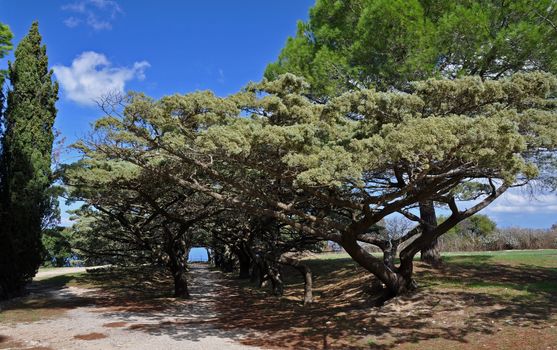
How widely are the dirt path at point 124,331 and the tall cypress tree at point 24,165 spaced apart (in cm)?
255

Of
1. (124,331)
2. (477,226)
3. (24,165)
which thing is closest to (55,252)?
(24,165)

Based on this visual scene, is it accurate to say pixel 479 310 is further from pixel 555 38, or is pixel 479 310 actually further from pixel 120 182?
pixel 120 182

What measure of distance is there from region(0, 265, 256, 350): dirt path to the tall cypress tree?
2554 mm

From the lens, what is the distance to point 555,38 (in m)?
10.4

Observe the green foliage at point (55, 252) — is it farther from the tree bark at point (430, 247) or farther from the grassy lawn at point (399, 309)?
the tree bark at point (430, 247)

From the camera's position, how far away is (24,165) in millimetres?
13320

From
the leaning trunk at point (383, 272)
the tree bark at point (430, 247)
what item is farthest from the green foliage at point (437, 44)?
the leaning trunk at point (383, 272)

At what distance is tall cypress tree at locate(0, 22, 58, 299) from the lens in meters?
13.0

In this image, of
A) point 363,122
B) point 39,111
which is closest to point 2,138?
point 39,111

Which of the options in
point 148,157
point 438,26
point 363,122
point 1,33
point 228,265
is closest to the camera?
point 363,122

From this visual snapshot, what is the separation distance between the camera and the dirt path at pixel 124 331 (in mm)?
7770

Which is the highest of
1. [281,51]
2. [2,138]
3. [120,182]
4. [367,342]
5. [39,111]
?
[281,51]

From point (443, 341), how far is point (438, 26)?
24.7 ft

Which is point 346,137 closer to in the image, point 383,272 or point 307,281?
point 383,272
